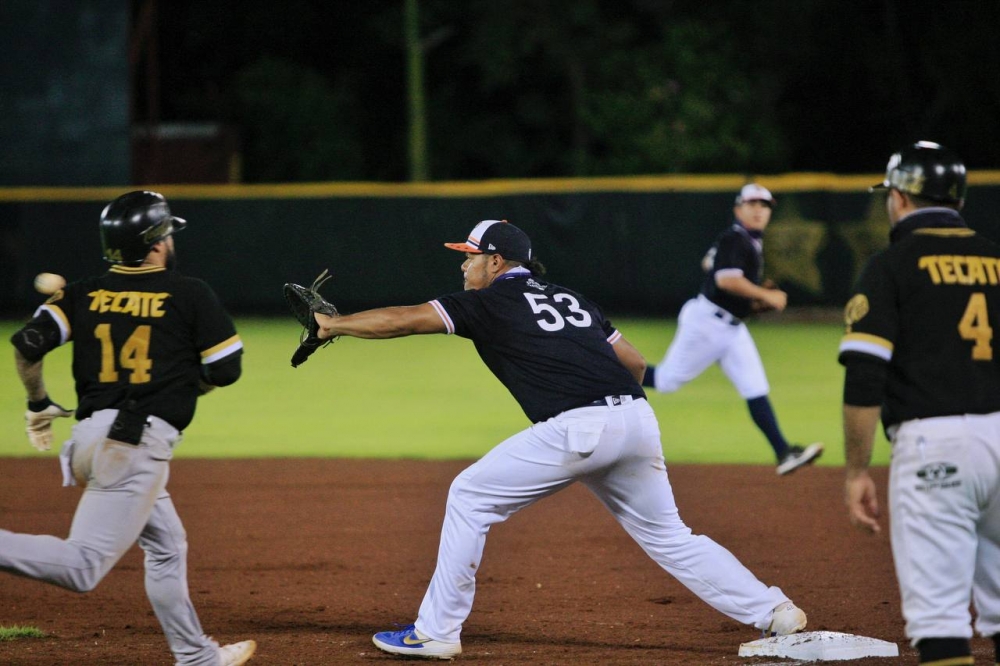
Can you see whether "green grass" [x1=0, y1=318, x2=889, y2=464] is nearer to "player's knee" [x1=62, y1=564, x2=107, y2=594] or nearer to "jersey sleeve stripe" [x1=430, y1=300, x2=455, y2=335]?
"jersey sleeve stripe" [x1=430, y1=300, x2=455, y2=335]

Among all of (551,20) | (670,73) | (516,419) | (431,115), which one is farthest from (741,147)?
(516,419)

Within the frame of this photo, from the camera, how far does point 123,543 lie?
4.39 metres

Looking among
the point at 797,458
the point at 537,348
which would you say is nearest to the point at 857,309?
the point at 537,348

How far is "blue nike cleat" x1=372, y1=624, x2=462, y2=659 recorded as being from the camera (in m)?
5.02

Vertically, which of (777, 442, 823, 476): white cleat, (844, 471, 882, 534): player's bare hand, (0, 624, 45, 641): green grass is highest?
(844, 471, 882, 534): player's bare hand

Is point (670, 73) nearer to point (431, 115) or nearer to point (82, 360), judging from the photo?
point (431, 115)

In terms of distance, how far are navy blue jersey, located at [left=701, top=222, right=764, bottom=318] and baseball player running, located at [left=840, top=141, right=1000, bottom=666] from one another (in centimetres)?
505

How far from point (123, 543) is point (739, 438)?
7.29m

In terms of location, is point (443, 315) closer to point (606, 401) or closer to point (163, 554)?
point (606, 401)

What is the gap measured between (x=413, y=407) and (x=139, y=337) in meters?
8.28

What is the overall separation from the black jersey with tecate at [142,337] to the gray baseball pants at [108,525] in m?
0.08

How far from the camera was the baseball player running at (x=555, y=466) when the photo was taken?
495 cm

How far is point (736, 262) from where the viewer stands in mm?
9047

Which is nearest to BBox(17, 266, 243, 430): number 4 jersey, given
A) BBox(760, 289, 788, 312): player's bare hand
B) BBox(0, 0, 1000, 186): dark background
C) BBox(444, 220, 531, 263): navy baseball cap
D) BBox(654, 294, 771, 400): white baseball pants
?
BBox(444, 220, 531, 263): navy baseball cap
